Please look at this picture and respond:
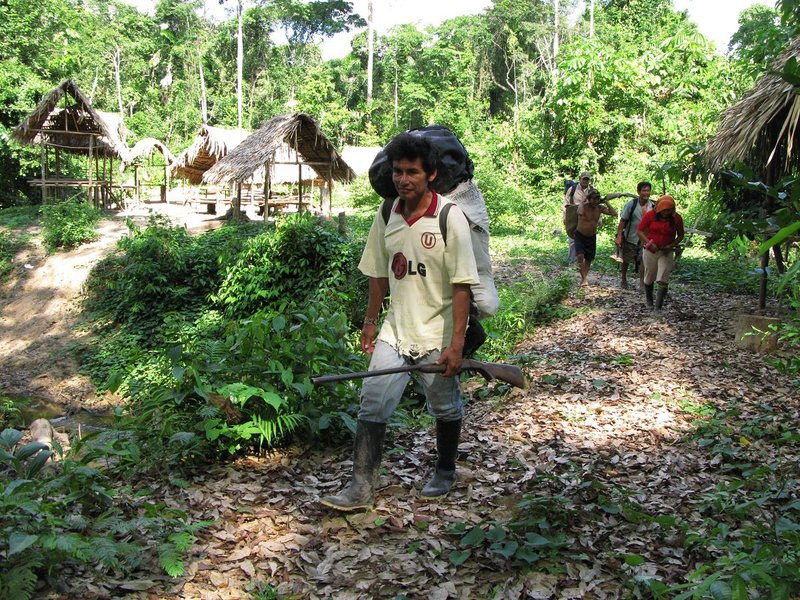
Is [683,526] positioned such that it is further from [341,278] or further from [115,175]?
[115,175]

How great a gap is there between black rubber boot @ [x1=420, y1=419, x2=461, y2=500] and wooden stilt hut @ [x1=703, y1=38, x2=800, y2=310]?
4480mm

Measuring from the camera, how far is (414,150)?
359 cm

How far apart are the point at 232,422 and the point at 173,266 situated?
33.3ft

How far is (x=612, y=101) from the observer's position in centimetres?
2106

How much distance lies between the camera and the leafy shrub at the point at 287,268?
41.4 ft

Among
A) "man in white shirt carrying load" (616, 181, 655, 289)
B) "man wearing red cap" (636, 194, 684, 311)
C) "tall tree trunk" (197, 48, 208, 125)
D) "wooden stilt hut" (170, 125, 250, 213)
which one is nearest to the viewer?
"man wearing red cap" (636, 194, 684, 311)

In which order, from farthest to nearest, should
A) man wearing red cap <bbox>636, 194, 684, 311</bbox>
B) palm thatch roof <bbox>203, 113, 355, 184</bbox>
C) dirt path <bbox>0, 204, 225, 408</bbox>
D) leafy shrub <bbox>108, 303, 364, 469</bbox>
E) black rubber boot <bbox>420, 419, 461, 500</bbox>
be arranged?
palm thatch roof <bbox>203, 113, 355, 184</bbox> < dirt path <bbox>0, 204, 225, 408</bbox> < man wearing red cap <bbox>636, 194, 684, 311</bbox> < leafy shrub <bbox>108, 303, 364, 469</bbox> < black rubber boot <bbox>420, 419, 461, 500</bbox>

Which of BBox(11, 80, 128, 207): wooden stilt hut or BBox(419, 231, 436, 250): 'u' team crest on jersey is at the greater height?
BBox(11, 80, 128, 207): wooden stilt hut

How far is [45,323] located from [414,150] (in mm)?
13321

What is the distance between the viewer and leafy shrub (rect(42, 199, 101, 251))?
693 inches

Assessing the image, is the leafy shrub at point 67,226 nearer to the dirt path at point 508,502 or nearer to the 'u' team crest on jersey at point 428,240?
the dirt path at point 508,502

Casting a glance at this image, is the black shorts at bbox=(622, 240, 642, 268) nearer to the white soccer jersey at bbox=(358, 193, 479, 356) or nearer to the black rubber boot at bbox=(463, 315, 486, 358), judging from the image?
the black rubber boot at bbox=(463, 315, 486, 358)

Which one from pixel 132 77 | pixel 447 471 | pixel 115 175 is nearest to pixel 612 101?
pixel 447 471

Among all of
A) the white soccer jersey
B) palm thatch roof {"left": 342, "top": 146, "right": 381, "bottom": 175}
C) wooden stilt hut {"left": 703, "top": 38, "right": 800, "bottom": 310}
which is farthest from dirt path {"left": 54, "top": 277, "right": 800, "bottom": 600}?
palm thatch roof {"left": 342, "top": 146, "right": 381, "bottom": 175}
